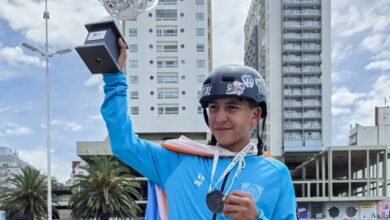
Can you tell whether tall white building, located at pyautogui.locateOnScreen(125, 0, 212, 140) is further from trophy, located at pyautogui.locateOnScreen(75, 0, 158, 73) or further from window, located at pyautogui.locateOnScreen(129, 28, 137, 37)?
trophy, located at pyautogui.locateOnScreen(75, 0, 158, 73)

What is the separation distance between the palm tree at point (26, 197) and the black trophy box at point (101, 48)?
1237 inches

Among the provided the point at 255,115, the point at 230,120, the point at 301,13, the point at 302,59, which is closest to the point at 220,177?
the point at 230,120

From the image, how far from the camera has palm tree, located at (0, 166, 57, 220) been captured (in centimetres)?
3057

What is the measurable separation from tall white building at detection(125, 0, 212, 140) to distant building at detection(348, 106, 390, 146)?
30.1m

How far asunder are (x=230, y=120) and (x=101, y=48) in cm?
62

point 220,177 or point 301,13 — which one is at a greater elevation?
point 301,13

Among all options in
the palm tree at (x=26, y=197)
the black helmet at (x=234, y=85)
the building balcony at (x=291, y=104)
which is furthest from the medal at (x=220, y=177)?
the building balcony at (x=291, y=104)

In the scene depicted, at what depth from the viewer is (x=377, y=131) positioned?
6544cm

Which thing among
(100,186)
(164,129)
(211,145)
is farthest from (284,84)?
(211,145)

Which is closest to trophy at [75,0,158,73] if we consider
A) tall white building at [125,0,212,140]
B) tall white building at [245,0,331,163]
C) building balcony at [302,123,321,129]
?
tall white building at [125,0,212,140]

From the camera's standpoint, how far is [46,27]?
26.1 m

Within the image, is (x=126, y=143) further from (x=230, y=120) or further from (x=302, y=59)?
(x=302, y=59)

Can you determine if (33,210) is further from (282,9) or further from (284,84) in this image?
(282,9)

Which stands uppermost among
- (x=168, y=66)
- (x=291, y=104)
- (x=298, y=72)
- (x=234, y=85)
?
(x=298, y=72)
